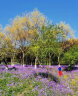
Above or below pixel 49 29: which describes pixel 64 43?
above

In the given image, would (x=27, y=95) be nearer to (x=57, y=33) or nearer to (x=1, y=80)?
(x=1, y=80)

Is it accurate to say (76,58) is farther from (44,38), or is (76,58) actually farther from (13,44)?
(13,44)

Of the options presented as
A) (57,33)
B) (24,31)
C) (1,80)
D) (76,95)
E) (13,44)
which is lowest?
(76,95)

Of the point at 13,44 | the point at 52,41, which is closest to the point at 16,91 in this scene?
the point at 52,41

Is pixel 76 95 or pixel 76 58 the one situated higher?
pixel 76 58

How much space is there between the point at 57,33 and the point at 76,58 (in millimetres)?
15468

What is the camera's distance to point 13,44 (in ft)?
147

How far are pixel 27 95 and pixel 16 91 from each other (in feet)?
4.63

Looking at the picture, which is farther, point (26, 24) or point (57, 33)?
point (26, 24)

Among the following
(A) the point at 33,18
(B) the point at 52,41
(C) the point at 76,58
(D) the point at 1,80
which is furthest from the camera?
(A) the point at 33,18

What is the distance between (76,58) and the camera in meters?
29.3

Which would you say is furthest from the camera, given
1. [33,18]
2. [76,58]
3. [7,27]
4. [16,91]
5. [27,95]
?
[7,27]

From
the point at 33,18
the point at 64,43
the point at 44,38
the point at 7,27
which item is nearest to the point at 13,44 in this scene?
the point at 7,27

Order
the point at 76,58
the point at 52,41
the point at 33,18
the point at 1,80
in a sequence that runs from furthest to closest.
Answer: the point at 33,18 → the point at 76,58 → the point at 52,41 → the point at 1,80
